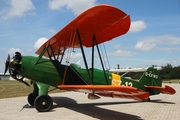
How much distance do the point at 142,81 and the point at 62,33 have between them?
206 inches

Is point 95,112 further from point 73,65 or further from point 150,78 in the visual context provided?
point 150,78

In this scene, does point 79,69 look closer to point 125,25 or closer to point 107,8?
point 125,25

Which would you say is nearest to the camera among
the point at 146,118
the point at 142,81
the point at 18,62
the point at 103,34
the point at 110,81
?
the point at 146,118

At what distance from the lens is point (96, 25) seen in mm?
7004

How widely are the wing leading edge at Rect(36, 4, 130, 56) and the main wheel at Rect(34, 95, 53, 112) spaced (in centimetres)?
234

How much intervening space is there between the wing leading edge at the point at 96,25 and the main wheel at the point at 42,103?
234 centimetres

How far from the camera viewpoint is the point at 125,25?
739 cm

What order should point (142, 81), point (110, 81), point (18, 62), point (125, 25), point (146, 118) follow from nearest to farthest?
point (146, 118) < point (125, 25) < point (18, 62) < point (110, 81) < point (142, 81)

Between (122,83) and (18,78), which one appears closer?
(18,78)

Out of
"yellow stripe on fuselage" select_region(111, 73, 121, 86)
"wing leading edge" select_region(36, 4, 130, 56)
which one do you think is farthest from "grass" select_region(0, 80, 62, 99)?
"yellow stripe on fuselage" select_region(111, 73, 121, 86)

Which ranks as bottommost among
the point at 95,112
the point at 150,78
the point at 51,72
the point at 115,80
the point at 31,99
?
the point at 95,112

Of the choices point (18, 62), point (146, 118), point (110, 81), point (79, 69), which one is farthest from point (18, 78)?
point (146, 118)

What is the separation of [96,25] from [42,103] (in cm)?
346

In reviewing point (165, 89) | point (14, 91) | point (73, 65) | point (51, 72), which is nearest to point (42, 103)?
point (51, 72)
